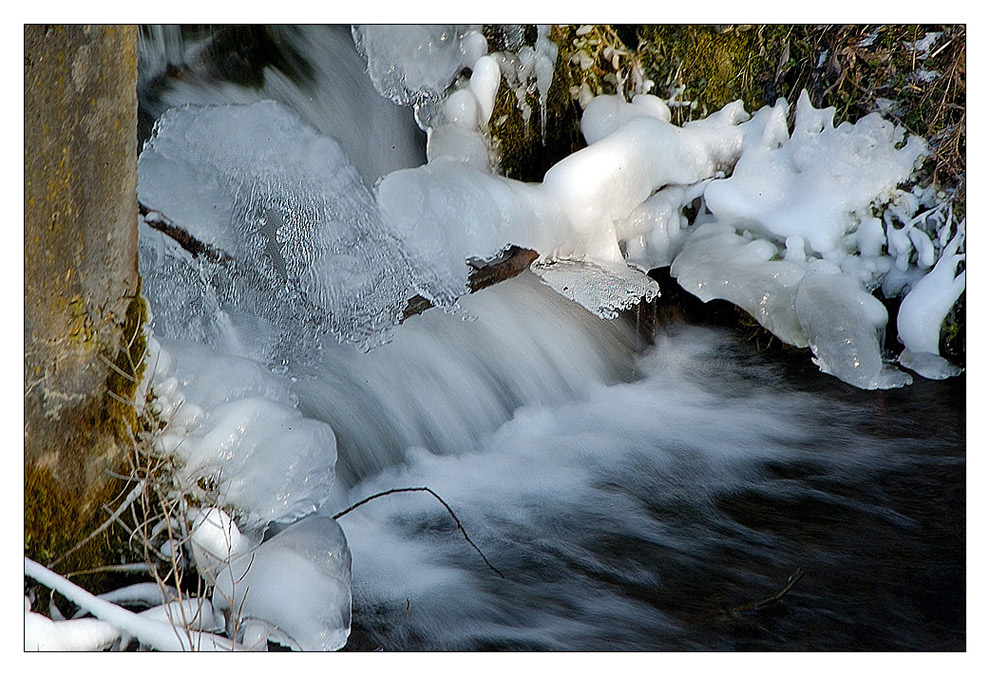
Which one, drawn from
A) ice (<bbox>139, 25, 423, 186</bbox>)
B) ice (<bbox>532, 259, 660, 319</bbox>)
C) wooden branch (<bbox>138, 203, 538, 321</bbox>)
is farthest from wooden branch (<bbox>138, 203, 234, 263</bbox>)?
ice (<bbox>532, 259, 660, 319</bbox>)

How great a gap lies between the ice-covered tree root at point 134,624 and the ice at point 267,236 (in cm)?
70

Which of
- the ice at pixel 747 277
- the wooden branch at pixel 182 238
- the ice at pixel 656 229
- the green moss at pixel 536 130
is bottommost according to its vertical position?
the ice at pixel 747 277

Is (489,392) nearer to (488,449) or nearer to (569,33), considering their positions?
(488,449)

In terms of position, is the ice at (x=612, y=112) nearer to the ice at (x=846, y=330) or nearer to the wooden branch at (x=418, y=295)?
the wooden branch at (x=418, y=295)

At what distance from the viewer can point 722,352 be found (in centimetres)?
311

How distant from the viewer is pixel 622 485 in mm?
2643

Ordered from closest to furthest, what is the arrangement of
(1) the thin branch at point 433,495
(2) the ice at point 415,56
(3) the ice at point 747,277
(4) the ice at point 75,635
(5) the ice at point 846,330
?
(4) the ice at point 75,635, (1) the thin branch at point 433,495, (2) the ice at point 415,56, (5) the ice at point 846,330, (3) the ice at point 747,277

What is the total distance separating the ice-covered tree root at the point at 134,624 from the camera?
→ 1954 mm

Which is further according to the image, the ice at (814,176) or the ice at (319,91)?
the ice at (814,176)

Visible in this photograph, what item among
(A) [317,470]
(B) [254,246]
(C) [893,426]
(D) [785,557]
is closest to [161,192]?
(B) [254,246]

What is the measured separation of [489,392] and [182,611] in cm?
123

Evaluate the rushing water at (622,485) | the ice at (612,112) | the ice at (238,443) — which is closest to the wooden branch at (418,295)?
the rushing water at (622,485)

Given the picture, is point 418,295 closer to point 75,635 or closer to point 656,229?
point 656,229

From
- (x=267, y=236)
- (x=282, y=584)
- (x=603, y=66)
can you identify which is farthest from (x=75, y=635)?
(x=603, y=66)
